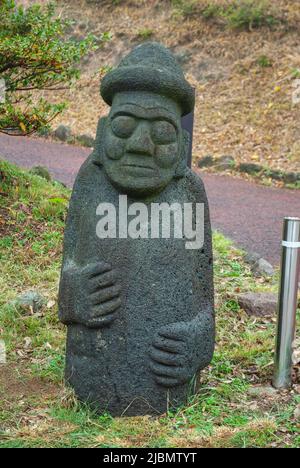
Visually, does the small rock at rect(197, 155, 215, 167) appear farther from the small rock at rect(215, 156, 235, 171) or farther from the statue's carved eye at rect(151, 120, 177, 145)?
the statue's carved eye at rect(151, 120, 177, 145)

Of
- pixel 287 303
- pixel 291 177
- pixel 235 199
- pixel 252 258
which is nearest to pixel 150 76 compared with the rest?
pixel 287 303

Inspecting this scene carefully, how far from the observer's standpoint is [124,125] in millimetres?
3070

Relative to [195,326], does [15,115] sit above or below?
above

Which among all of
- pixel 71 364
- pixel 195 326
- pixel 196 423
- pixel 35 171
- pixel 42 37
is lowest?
pixel 196 423

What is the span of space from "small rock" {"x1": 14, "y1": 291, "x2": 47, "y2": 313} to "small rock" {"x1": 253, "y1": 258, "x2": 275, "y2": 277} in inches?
89.6

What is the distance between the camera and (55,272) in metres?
5.51

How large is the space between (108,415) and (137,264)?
0.82 meters

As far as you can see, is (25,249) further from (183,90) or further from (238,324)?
(183,90)

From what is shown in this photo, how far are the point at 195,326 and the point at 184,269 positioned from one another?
1.02 feet

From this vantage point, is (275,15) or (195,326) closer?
(195,326)

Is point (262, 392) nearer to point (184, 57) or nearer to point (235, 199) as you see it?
point (235, 199)

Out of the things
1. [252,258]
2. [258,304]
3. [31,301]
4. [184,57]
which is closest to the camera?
[31,301]

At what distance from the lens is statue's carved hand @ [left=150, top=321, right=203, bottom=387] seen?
3.12 m

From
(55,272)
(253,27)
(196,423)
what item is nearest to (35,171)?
(55,272)
